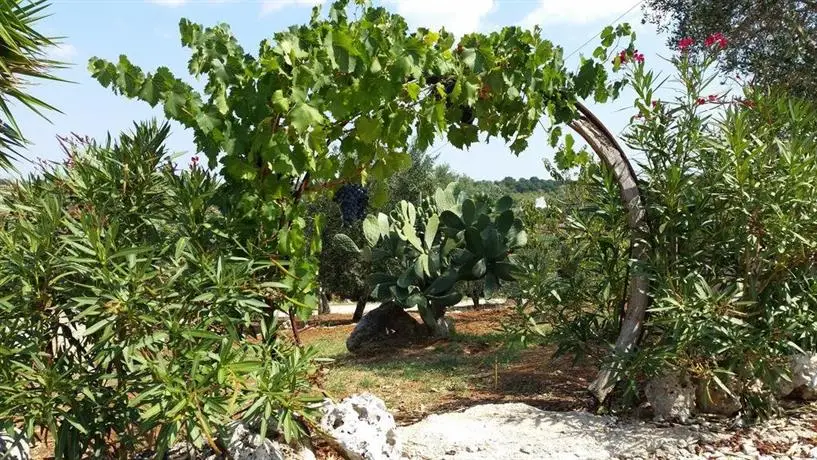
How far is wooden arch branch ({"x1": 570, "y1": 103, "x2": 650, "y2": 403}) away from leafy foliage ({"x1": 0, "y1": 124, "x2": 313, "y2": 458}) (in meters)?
2.23

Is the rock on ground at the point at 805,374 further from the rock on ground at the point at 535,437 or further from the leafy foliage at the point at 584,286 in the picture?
the leafy foliage at the point at 584,286

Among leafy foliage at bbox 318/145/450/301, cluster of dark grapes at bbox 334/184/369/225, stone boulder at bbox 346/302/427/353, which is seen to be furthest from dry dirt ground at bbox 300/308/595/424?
leafy foliage at bbox 318/145/450/301

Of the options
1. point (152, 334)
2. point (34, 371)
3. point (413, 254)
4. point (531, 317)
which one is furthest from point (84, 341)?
point (413, 254)

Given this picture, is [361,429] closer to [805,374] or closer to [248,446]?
[248,446]

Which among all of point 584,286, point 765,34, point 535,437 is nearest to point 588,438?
point 535,437

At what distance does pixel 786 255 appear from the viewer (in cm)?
439

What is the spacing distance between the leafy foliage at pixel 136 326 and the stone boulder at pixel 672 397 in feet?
7.87

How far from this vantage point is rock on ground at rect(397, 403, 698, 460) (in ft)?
14.0

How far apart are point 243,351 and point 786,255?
10.2ft

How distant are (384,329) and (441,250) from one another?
3.86ft

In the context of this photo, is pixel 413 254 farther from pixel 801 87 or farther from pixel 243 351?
pixel 243 351

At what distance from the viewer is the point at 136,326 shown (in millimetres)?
3195

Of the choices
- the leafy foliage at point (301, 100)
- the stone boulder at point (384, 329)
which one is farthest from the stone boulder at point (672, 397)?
the stone boulder at point (384, 329)

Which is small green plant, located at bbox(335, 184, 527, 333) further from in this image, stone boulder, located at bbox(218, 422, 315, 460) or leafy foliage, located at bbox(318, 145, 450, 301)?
stone boulder, located at bbox(218, 422, 315, 460)
